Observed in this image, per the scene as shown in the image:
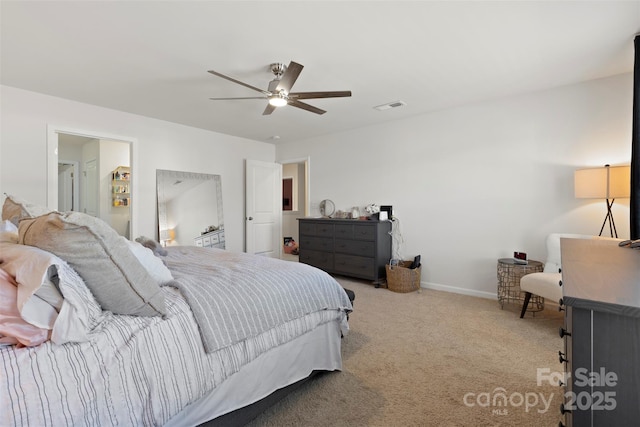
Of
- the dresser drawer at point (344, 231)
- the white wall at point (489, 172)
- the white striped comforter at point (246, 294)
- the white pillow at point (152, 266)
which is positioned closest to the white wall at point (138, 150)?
the dresser drawer at point (344, 231)

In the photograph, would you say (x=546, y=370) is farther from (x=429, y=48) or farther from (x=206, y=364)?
(x=429, y=48)

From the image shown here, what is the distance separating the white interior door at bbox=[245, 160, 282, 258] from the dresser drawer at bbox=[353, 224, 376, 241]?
6.89 feet

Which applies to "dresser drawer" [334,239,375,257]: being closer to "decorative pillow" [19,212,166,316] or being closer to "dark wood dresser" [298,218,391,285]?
"dark wood dresser" [298,218,391,285]

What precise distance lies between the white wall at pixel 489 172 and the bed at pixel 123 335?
9.82 ft

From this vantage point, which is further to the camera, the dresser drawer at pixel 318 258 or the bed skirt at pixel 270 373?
the dresser drawer at pixel 318 258

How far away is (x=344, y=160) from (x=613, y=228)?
3454 millimetres

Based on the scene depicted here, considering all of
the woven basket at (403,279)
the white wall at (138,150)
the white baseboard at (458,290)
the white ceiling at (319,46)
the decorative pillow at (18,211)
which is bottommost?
the white baseboard at (458,290)

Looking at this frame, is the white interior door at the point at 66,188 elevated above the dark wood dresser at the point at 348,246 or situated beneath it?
elevated above

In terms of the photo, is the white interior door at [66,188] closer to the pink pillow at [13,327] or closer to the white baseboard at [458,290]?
the pink pillow at [13,327]

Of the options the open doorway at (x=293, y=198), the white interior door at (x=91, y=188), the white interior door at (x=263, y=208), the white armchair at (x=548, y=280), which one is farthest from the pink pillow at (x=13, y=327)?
the open doorway at (x=293, y=198)

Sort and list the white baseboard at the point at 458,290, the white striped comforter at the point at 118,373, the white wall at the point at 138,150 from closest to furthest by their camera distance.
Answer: the white striped comforter at the point at 118,373 → the white wall at the point at 138,150 → the white baseboard at the point at 458,290

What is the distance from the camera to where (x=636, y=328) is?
0.66 metres

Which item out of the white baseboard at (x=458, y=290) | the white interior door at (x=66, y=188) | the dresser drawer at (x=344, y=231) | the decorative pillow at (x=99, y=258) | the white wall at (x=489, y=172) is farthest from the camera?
the white interior door at (x=66, y=188)

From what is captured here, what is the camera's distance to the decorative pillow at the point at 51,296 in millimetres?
969
